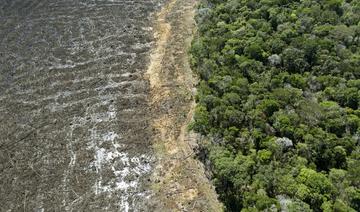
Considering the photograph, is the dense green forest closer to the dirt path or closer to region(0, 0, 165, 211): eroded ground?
the dirt path

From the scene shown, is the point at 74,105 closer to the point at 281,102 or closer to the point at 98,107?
the point at 98,107

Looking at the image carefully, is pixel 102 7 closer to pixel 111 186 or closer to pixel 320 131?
pixel 111 186

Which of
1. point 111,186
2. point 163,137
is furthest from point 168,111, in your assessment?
point 111,186

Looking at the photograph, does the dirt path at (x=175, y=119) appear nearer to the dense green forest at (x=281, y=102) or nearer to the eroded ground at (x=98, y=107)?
the eroded ground at (x=98, y=107)

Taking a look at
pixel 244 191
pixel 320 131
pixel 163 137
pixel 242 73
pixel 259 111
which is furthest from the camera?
pixel 242 73

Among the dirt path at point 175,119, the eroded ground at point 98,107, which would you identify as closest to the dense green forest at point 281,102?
the dirt path at point 175,119

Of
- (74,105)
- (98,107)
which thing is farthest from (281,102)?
(74,105)

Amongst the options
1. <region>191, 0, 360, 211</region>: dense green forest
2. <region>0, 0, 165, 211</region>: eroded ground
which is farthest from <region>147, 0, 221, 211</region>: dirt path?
<region>191, 0, 360, 211</region>: dense green forest
